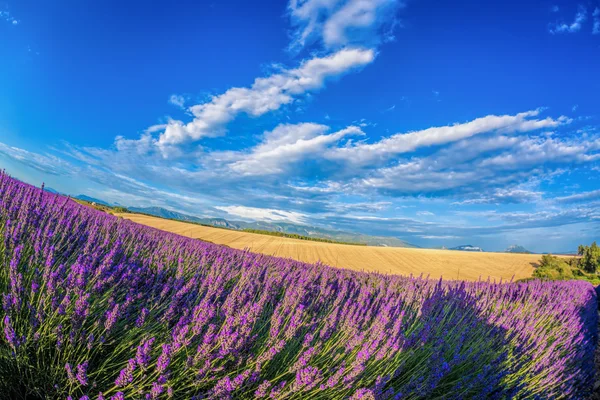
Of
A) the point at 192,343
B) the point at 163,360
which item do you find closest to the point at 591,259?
the point at 192,343

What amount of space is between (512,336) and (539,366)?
66cm

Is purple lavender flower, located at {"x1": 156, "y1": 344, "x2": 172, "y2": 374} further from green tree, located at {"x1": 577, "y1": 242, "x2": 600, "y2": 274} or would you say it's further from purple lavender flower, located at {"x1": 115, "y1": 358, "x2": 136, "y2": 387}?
green tree, located at {"x1": 577, "y1": 242, "x2": 600, "y2": 274}

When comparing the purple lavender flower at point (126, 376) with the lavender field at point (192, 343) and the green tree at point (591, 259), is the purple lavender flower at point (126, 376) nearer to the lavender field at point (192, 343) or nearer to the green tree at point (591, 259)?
the lavender field at point (192, 343)

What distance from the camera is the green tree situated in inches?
692

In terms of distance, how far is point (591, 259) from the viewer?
17828 mm

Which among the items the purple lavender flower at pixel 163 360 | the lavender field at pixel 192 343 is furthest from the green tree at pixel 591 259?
the purple lavender flower at pixel 163 360

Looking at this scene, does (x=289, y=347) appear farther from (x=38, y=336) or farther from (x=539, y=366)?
(x=539, y=366)

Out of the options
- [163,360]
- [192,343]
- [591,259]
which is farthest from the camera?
[591,259]

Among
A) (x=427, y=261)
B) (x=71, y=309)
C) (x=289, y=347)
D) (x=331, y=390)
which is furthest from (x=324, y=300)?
(x=427, y=261)

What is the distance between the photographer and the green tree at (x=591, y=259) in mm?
17578

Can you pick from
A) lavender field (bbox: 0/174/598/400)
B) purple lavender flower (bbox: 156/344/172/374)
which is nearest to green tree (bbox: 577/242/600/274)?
lavender field (bbox: 0/174/598/400)

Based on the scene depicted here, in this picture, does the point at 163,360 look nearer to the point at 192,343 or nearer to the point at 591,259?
the point at 192,343

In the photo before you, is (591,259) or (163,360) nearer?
(163,360)

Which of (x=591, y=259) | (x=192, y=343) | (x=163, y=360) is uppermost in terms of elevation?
(x=591, y=259)
